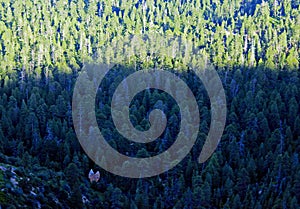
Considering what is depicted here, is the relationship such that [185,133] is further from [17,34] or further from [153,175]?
[17,34]

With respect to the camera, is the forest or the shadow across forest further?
the forest

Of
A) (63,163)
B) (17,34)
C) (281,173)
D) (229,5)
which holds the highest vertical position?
(229,5)

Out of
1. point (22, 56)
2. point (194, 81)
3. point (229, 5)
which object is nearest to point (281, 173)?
point (194, 81)

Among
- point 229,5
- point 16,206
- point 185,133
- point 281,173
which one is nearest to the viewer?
point 16,206

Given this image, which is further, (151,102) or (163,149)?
(151,102)

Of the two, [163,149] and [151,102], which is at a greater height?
[151,102]

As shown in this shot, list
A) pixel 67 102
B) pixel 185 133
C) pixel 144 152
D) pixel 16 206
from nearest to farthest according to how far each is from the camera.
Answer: pixel 16 206 → pixel 144 152 → pixel 185 133 → pixel 67 102

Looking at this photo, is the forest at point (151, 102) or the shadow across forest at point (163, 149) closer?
the shadow across forest at point (163, 149)

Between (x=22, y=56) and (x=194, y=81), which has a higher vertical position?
(x=22, y=56)
